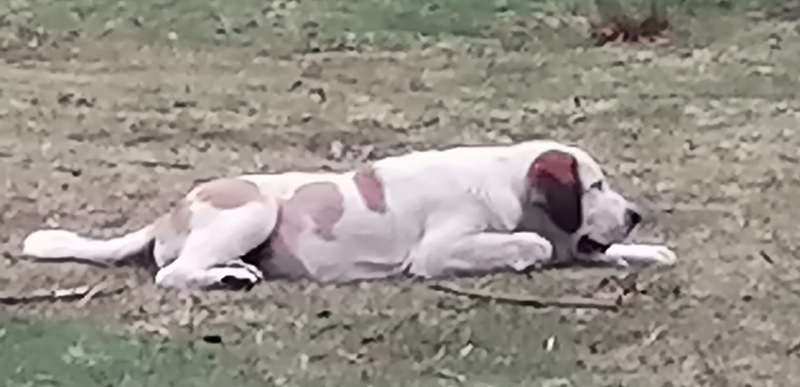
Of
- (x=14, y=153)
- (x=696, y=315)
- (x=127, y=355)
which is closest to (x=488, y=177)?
(x=696, y=315)

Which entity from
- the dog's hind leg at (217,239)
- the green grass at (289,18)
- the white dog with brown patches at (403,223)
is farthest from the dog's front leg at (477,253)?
the green grass at (289,18)

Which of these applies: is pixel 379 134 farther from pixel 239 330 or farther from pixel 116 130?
pixel 239 330

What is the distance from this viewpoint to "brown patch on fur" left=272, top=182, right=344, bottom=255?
104 cm

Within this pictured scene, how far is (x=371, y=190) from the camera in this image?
106 centimetres

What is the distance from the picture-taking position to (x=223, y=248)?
1.04m

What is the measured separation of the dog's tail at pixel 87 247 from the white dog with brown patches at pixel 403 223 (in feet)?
0.12

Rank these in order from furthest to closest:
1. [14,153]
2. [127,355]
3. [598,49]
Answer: [598,49] → [14,153] → [127,355]

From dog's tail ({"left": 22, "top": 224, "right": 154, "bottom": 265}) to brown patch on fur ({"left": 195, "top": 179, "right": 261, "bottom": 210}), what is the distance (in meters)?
0.07

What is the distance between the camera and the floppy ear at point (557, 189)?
1044 mm

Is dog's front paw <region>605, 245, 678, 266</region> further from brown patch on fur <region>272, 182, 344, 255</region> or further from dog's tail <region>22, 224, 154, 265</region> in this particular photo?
dog's tail <region>22, 224, 154, 265</region>

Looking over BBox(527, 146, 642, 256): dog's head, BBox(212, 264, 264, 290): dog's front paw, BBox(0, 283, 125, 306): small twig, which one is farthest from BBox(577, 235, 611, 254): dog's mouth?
BBox(0, 283, 125, 306): small twig

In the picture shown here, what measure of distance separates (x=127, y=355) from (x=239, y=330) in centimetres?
9

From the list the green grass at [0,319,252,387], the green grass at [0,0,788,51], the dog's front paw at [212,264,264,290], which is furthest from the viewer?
the green grass at [0,0,788,51]

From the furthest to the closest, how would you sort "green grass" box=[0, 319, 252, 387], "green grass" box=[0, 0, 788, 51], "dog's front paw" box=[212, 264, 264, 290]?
"green grass" box=[0, 0, 788, 51]
"dog's front paw" box=[212, 264, 264, 290]
"green grass" box=[0, 319, 252, 387]
